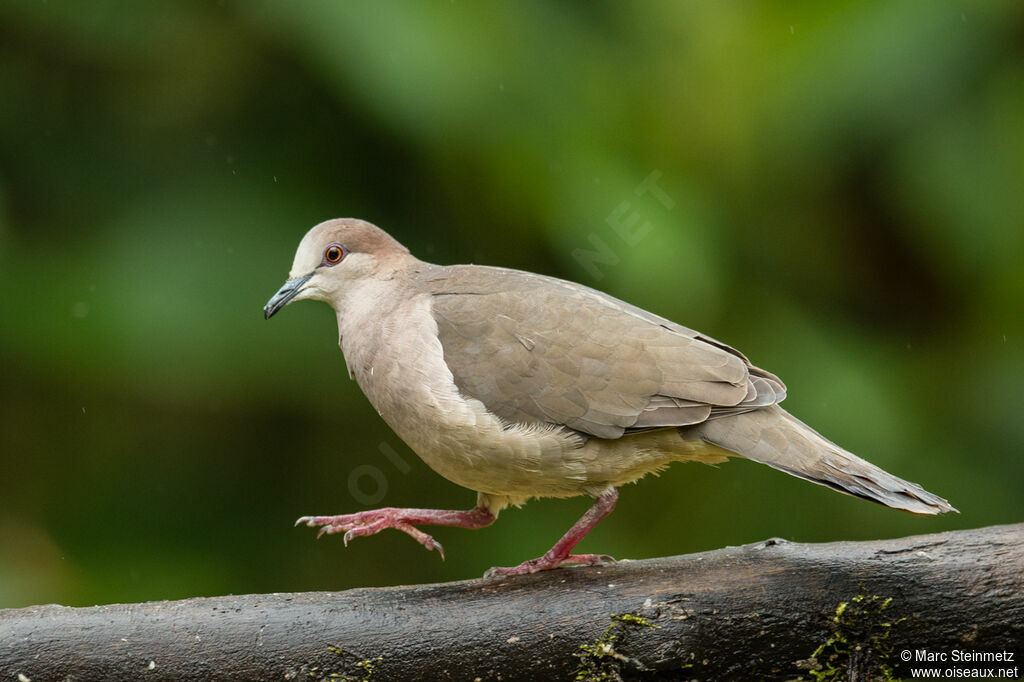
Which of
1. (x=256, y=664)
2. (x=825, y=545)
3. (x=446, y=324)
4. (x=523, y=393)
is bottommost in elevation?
(x=256, y=664)

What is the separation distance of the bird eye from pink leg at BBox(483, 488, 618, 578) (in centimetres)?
111

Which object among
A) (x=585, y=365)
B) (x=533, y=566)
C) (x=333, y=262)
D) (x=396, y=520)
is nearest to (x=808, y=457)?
(x=585, y=365)

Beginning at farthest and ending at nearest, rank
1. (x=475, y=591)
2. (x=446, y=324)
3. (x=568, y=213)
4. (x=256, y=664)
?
(x=568, y=213), (x=446, y=324), (x=475, y=591), (x=256, y=664)

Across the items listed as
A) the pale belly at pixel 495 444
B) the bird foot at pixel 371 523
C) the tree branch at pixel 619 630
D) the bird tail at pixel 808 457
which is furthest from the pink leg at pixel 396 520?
the bird tail at pixel 808 457

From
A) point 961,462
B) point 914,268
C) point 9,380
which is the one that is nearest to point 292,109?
point 9,380

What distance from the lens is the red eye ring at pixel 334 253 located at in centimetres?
338

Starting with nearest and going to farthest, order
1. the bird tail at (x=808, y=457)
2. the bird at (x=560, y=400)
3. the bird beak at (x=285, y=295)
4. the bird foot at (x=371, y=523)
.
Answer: the bird tail at (x=808, y=457) → the bird at (x=560, y=400) → the bird foot at (x=371, y=523) → the bird beak at (x=285, y=295)

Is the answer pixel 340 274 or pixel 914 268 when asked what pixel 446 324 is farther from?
pixel 914 268

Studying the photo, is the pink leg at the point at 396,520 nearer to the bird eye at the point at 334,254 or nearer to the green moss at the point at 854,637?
the bird eye at the point at 334,254

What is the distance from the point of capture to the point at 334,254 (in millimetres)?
3389

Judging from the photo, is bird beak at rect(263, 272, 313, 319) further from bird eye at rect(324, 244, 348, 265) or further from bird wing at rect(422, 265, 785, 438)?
bird wing at rect(422, 265, 785, 438)

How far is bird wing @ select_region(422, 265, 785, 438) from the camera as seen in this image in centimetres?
282

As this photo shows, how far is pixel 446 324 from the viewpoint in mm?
3047

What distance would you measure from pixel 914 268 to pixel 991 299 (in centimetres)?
34
